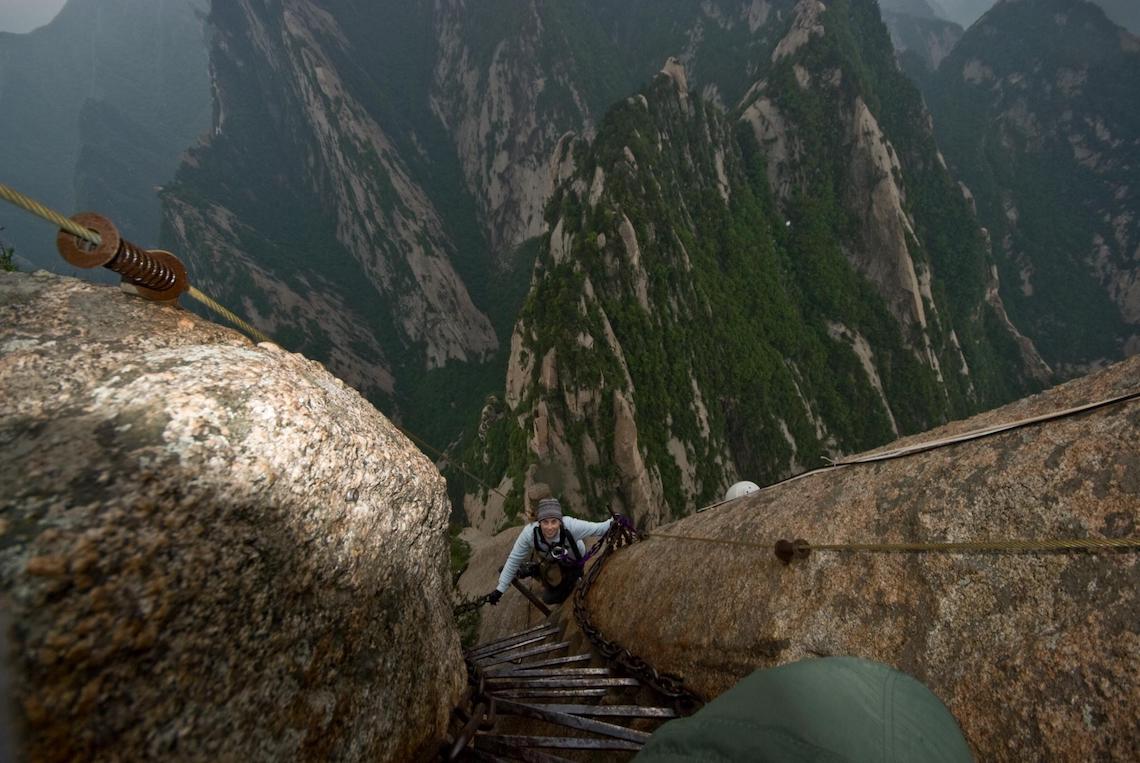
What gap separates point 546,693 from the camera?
12.3 feet

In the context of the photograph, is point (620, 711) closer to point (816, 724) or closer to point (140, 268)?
point (816, 724)

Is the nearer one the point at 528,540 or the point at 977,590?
the point at 977,590

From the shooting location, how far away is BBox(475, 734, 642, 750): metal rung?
302cm

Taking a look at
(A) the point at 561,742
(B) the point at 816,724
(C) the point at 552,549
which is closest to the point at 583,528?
(C) the point at 552,549

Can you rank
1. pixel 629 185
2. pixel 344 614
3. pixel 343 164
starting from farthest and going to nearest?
pixel 343 164 < pixel 629 185 < pixel 344 614

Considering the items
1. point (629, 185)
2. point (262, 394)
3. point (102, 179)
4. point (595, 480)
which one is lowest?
point (262, 394)

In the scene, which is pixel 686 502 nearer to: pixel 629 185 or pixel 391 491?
pixel 629 185

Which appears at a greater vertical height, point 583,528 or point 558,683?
point 583,528

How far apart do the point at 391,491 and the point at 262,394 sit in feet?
3.20

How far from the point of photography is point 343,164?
9988 centimetres

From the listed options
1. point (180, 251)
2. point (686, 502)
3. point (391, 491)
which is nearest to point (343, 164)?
point (180, 251)

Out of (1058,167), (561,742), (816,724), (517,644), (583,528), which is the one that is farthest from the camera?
(1058,167)

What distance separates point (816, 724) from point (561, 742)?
2000 mm

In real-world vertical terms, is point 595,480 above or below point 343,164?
below
